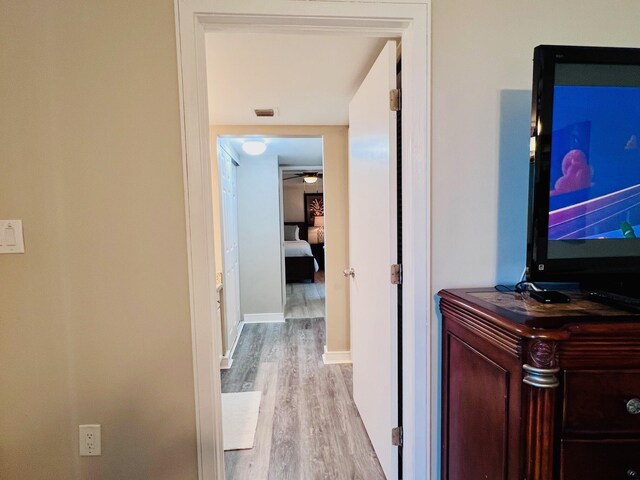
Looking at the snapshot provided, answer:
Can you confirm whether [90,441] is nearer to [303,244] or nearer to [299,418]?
[299,418]

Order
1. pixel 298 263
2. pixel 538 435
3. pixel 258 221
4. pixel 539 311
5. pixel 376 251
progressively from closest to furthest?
pixel 538 435 → pixel 539 311 → pixel 376 251 → pixel 258 221 → pixel 298 263

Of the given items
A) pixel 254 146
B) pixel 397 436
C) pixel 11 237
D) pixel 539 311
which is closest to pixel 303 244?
pixel 254 146

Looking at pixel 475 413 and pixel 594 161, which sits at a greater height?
pixel 594 161

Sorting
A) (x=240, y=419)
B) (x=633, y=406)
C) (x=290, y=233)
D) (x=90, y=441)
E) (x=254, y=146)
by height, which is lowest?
(x=240, y=419)

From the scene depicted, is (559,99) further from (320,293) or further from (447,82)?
(320,293)

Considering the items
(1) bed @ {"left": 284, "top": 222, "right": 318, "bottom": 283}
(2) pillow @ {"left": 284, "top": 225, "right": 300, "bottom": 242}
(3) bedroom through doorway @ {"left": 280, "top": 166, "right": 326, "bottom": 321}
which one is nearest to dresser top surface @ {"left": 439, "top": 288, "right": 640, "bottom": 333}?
(3) bedroom through doorway @ {"left": 280, "top": 166, "right": 326, "bottom": 321}

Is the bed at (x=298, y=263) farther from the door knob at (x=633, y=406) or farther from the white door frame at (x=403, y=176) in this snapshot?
the door knob at (x=633, y=406)

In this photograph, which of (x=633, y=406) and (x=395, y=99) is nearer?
(x=633, y=406)

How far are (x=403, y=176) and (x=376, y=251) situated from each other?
43 cm

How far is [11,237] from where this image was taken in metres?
1.20

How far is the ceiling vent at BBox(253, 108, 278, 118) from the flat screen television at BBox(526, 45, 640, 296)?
181cm

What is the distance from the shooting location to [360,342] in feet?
6.53

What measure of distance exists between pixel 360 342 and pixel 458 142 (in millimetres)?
1257

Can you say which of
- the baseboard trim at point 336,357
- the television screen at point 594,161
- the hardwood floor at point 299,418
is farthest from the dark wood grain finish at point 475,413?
the baseboard trim at point 336,357
